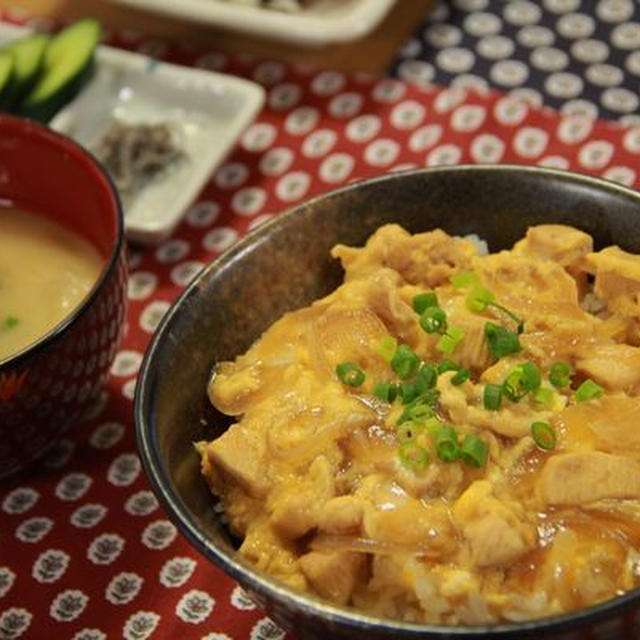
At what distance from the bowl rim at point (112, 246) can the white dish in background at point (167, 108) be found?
1.43 feet

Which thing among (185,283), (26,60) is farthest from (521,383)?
(26,60)

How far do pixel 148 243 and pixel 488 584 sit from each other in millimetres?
1385

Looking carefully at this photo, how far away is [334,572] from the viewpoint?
147 cm

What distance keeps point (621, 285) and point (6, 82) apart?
1710mm

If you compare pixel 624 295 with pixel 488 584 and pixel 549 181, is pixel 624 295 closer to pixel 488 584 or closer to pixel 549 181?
pixel 549 181

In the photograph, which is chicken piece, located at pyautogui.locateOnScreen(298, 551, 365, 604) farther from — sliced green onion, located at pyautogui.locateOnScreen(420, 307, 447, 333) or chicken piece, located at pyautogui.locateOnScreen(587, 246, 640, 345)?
chicken piece, located at pyautogui.locateOnScreen(587, 246, 640, 345)

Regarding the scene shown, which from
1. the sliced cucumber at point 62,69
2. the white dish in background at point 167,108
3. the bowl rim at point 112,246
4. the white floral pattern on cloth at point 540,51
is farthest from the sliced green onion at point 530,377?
the sliced cucumber at point 62,69

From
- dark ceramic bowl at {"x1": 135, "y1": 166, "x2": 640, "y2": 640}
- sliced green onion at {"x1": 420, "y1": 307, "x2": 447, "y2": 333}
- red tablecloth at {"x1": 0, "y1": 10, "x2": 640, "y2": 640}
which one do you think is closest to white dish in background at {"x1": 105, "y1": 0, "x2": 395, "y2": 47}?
red tablecloth at {"x1": 0, "y1": 10, "x2": 640, "y2": 640}

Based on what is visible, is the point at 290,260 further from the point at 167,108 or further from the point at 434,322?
the point at 167,108

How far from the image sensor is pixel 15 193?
2318 millimetres

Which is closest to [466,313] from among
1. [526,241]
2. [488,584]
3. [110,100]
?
[526,241]

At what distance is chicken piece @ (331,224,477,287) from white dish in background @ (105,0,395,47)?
1.17m

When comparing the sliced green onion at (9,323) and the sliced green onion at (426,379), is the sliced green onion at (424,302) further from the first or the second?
the sliced green onion at (9,323)

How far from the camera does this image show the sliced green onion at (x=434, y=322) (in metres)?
1.71
